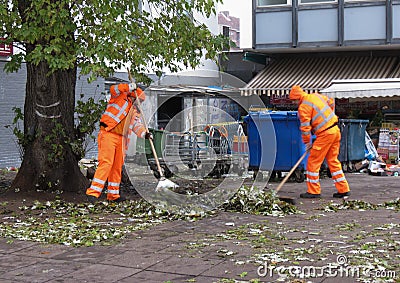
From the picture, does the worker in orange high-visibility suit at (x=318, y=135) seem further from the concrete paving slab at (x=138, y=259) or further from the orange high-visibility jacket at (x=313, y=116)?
the concrete paving slab at (x=138, y=259)

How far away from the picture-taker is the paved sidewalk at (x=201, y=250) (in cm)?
588

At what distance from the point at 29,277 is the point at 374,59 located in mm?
18006

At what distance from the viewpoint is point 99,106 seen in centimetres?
1155

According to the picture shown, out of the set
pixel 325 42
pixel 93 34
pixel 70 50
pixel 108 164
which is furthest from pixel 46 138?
pixel 325 42

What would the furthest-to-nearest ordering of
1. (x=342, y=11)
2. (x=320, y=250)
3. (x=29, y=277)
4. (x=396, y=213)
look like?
1. (x=342, y=11)
2. (x=396, y=213)
3. (x=320, y=250)
4. (x=29, y=277)

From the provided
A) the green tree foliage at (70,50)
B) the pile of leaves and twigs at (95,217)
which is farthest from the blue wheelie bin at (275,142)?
the pile of leaves and twigs at (95,217)

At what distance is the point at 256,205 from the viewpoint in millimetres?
9367

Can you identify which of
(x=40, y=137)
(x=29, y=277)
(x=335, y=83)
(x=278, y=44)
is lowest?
(x=29, y=277)

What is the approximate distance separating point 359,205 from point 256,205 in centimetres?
175

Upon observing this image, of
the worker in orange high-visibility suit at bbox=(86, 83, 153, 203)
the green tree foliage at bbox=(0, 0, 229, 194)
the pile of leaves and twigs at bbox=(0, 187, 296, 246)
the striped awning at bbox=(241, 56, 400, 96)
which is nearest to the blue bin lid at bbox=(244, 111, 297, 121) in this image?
the green tree foliage at bbox=(0, 0, 229, 194)

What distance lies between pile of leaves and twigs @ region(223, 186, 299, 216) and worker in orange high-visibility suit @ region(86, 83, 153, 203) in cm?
174

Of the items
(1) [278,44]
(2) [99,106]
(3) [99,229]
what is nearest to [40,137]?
(2) [99,106]

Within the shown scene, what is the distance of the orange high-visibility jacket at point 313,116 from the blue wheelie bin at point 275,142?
2.66 m

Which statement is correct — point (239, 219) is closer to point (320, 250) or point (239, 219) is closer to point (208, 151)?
point (320, 250)
